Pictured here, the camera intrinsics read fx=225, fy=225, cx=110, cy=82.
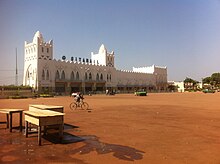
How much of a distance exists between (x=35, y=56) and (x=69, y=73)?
9.86 metres

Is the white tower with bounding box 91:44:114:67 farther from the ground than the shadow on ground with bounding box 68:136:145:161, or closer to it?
farther from the ground

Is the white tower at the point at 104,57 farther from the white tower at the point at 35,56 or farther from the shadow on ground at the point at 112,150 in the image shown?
the shadow on ground at the point at 112,150

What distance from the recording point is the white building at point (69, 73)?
5506cm

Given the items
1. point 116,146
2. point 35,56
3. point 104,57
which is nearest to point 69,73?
point 35,56

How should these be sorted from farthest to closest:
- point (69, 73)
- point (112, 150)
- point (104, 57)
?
point (104, 57), point (69, 73), point (112, 150)

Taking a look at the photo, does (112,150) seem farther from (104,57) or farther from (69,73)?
(104,57)

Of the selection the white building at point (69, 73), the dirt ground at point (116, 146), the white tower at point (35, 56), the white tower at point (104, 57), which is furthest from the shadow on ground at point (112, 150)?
the white tower at point (104, 57)

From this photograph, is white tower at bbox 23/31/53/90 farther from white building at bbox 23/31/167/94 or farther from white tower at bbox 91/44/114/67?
white tower at bbox 91/44/114/67

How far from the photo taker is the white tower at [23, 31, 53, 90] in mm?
54469

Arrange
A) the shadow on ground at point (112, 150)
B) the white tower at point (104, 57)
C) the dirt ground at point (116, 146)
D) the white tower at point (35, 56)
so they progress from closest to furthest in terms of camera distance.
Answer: the dirt ground at point (116, 146) < the shadow on ground at point (112, 150) < the white tower at point (35, 56) < the white tower at point (104, 57)

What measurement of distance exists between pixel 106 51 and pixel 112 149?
74180mm

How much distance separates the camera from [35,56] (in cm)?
5584

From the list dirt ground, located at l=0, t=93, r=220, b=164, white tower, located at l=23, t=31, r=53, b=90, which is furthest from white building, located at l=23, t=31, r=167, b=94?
dirt ground, located at l=0, t=93, r=220, b=164

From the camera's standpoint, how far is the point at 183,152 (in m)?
5.64
